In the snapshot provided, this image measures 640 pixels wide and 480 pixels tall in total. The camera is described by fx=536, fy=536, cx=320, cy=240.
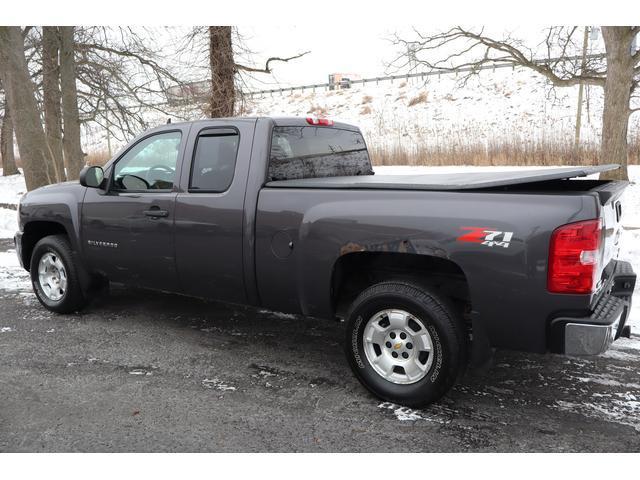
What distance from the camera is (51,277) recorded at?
5516mm

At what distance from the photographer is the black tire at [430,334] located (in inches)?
127

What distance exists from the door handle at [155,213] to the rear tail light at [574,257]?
9.84ft

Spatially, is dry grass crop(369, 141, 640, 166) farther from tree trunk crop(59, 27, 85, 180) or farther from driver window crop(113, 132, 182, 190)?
driver window crop(113, 132, 182, 190)

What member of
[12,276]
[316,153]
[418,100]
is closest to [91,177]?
[316,153]

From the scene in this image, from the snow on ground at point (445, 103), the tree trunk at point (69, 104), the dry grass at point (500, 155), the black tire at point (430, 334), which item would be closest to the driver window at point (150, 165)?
the black tire at point (430, 334)

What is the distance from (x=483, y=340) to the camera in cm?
322

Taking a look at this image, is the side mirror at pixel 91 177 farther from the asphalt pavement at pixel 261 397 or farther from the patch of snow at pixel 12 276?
the patch of snow at pixel 12 276

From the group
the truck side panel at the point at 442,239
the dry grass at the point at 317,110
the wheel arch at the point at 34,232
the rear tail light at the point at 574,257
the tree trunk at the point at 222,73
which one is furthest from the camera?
the dry grass at the point at 317,110

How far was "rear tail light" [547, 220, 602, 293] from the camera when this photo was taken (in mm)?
2828

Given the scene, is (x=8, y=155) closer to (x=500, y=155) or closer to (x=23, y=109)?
(x=23, y=109)

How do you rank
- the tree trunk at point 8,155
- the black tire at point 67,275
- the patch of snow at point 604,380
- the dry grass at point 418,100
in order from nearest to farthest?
the patch of snow at point 604,380 → the black tire at point 67,275 → the tree trunk at point 8,155 → the dry grass at point 418,100

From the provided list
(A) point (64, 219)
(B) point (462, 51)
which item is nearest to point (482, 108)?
(B) point (462, 51)

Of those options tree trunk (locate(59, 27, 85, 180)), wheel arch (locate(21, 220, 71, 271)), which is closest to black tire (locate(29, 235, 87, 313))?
wheel arch (locate(21, 220, 71, 271))

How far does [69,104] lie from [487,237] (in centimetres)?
1364
